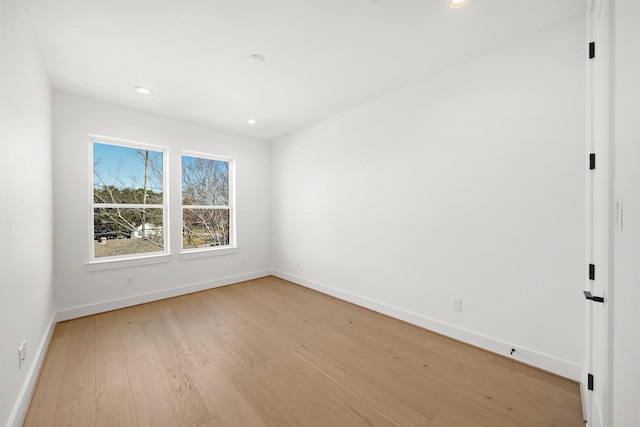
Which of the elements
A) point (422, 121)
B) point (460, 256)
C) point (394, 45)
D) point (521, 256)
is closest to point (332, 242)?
point (460, 256)

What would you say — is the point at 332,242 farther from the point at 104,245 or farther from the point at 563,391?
the point at 104,245

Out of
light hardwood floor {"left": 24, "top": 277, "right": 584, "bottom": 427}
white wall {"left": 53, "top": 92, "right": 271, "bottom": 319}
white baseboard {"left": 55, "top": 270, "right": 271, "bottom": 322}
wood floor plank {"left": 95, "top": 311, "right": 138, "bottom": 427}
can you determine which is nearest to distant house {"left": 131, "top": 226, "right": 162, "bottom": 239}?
white wall {"left": 53, "top": 92, "right": 271, "bottom": 319}

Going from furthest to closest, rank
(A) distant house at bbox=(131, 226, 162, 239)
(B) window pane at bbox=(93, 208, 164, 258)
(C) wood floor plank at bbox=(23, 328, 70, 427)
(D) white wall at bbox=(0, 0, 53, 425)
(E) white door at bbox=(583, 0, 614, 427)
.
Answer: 1. (A) distant house at bbox=(131, 226, 162, 239)
2. (B) window pane at bbox=(93, 208, 164, 258)
3. (C) wood floor plank at bbox=(23, 328, 70, 427)
4. (D) white wall at bbox=(0, 0, 53, 425)
5. (E) white door at bbox=(583, 0, 614, 427)

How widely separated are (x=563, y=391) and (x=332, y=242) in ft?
8.50

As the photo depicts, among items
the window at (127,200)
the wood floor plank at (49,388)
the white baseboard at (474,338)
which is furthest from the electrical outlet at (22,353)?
the white baseboard at (474,338)

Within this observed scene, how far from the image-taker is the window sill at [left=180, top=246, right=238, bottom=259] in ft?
12.5

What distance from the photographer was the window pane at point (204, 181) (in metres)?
3.94

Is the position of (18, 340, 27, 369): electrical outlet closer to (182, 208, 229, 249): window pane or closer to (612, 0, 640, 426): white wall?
(182, 208, 229, 249): window pane

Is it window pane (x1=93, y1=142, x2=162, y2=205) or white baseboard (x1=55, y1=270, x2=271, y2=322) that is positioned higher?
window pane (x1=93, y1=142, x2=162, y2=205)

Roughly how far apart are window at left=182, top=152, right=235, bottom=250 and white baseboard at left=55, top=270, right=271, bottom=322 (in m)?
0.60

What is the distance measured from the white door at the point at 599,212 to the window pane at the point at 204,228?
4.37 metres

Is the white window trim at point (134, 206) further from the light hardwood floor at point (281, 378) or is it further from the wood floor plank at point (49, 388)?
the wood floor plank at point (49, 388)

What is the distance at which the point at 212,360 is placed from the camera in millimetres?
2088

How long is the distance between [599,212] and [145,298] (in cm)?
457
